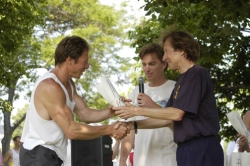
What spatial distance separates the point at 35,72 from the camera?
1080 inches

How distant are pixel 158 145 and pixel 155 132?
136mm

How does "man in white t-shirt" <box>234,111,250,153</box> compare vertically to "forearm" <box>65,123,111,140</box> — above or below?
below

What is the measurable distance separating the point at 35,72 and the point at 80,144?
20.1m

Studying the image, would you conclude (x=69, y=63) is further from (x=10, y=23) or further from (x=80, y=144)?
(x=10, y=23)

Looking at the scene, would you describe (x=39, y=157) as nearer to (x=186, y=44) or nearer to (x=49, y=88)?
(x=49, y=88)

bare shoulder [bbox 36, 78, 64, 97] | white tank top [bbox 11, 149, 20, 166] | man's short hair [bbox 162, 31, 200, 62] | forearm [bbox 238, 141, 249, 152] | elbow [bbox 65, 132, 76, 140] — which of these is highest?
man's short hair [bbox 162, 31, 200, 62]

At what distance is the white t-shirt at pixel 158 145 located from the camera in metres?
5.92

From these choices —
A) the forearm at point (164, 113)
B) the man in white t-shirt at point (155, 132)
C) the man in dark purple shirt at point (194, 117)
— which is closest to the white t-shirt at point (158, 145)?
the man in white t-shirt at point (155, 132)

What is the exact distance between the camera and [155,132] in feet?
19.7

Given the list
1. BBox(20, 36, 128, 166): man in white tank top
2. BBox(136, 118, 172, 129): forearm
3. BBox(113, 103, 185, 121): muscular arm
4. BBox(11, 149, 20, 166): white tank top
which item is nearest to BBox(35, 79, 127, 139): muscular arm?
BBox(20, 36, 128, 166): man in white tank top

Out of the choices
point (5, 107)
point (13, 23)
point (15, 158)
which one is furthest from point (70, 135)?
point (5, 107)

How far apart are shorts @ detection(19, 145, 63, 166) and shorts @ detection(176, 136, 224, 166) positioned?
3.61 ft

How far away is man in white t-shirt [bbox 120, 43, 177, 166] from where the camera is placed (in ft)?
19.5

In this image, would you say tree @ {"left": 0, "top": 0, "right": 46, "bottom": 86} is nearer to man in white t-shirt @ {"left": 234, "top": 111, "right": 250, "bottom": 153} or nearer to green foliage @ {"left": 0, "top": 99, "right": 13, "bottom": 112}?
green foliage @ {"left": 0, "top": 99, "right": 13, "bottom": 112}
